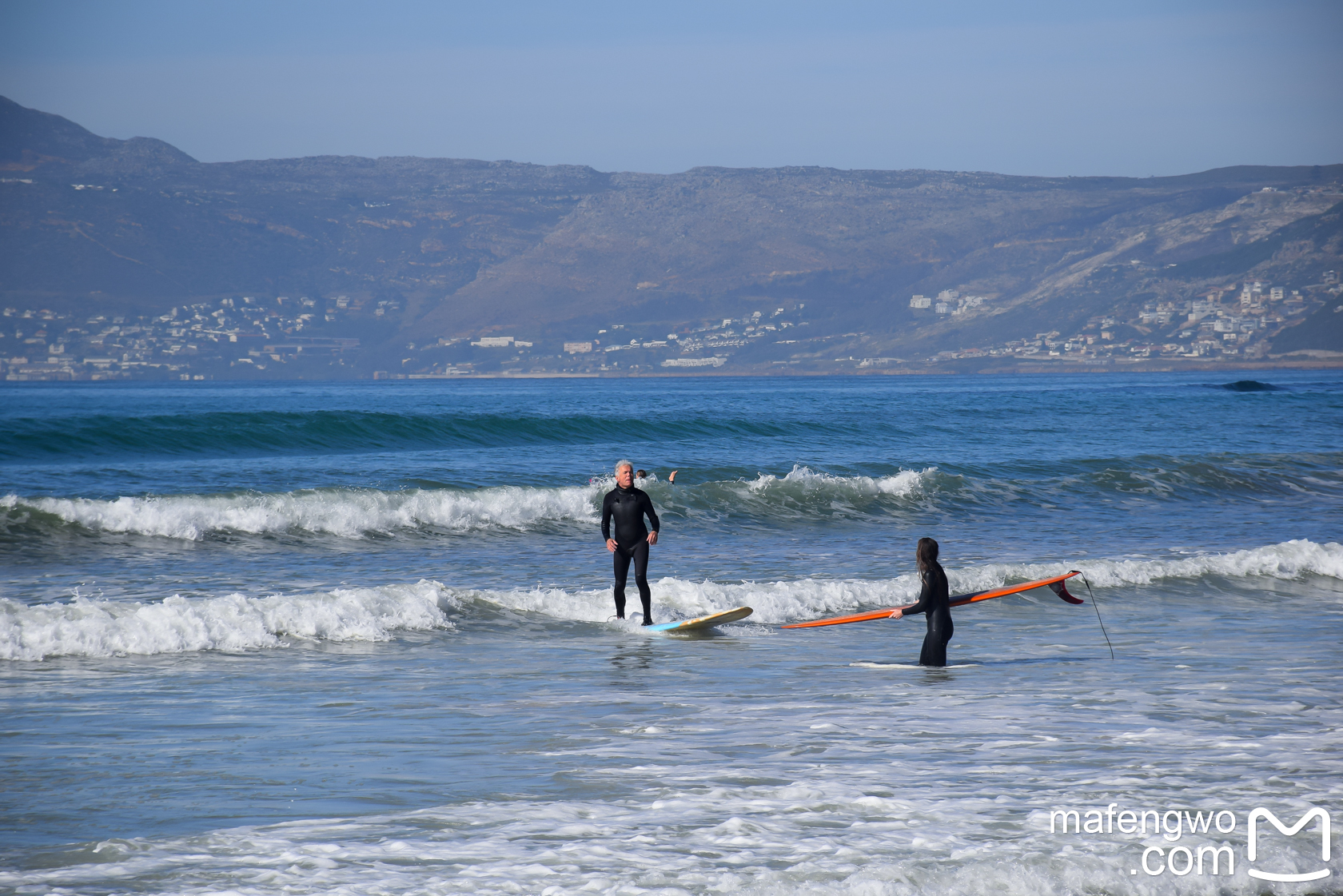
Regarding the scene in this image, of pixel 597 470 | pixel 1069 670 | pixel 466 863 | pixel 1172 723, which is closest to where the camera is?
pixel 466 863

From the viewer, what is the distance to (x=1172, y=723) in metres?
7.73

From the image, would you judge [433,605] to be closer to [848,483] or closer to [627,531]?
[627,531]

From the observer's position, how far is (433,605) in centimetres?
1225

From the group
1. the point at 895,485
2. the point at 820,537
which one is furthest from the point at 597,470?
the point at 820,537

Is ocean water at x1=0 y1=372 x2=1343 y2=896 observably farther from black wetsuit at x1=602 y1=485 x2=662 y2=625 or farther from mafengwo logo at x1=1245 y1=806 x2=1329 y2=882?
black wetsuit at x1=602 y1=485 x2=662 y2=625

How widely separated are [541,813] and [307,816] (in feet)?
4.13

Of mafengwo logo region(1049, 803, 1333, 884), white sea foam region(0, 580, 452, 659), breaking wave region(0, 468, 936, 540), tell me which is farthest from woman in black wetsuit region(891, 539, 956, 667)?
breaking wave region(0, 468, 936, 540)

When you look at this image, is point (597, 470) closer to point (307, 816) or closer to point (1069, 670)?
point (1069, 670)

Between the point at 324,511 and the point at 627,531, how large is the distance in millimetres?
9049

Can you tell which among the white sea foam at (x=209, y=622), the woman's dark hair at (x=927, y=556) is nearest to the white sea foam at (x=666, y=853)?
the woman's dark hair at (x=927, y=556)

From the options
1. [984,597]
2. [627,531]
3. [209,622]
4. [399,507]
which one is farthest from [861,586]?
[399,507]

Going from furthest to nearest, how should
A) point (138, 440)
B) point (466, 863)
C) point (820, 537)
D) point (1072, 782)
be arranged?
1. point (138, 440)
2. point (820, 537)
3. point (1072, 782)
4. point (466, 863)

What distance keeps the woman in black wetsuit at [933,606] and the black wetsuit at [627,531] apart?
355 cm

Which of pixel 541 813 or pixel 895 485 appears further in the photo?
pixel 895 485
